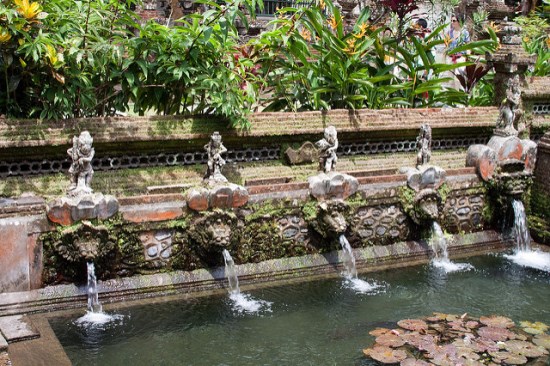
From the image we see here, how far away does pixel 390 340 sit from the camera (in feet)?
20.6

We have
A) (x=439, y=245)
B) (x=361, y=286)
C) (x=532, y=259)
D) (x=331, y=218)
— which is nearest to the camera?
(x=361, y=286)

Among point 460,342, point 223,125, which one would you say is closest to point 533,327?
point 460,342

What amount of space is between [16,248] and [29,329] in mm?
758

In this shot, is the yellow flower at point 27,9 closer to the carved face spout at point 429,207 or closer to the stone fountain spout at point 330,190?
the stone fountain spout at point 330,190

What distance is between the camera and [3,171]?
7.23 m

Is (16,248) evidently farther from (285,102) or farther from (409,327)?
(285,102)

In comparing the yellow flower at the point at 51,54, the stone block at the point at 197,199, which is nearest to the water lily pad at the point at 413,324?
the stone block at the point at 197,199

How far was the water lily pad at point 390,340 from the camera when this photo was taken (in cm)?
620

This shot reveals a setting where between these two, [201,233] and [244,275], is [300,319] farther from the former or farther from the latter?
[201,233]

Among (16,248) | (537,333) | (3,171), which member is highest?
(3,171)

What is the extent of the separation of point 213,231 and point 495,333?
2583 millimetres

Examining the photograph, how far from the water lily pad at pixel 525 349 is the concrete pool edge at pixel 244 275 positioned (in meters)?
2.02

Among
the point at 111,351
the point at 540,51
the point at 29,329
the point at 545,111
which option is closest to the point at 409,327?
the point at 111,351

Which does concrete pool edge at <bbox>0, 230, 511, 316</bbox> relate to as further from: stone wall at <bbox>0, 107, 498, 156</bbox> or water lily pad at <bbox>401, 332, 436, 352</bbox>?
water lily pad at <bbox>401, 332, 436, 352</bbox>
